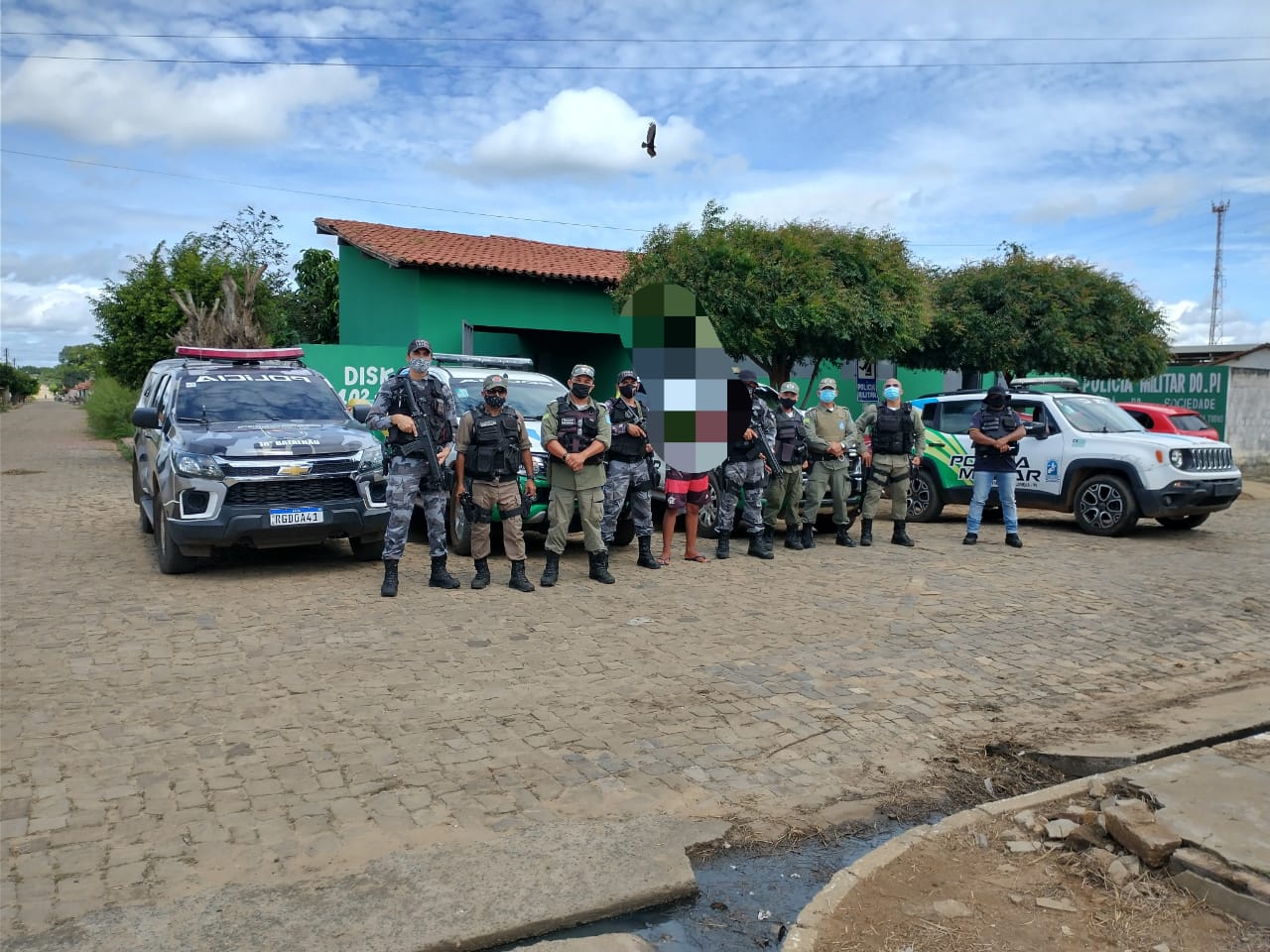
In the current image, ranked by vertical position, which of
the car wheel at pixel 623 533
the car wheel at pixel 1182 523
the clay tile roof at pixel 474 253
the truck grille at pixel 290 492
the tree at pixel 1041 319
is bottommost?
the car wheel at pixel 1182 523

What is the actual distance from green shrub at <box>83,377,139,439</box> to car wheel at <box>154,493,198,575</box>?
21.8 meters

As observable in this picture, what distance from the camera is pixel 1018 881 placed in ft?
11.5

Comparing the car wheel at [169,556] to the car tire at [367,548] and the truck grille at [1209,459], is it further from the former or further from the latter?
the truck grille at [1209,459]

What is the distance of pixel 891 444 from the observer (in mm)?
10367

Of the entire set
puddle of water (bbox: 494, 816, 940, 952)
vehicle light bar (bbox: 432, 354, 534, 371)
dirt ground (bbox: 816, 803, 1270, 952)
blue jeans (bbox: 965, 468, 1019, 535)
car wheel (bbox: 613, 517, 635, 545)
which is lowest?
puddle of water (bbox: 494, 816, 940, 952)

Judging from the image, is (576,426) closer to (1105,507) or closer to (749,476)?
(749,476)

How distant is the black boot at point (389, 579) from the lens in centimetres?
761

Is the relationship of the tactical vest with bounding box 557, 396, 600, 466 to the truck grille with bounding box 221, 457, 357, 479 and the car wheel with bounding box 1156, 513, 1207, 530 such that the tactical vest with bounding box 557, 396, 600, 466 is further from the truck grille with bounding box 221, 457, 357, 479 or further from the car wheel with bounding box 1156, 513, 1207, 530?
the car wheel with bounding box 1156, 513, 1207, 530

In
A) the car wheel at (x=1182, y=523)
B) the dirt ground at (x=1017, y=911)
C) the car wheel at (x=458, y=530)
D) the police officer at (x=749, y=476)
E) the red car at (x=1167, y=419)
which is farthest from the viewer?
the red car at (x=1167, y=419)

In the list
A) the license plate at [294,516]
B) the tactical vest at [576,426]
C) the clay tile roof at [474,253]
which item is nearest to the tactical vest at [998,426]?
the tactical vest at [576,426]

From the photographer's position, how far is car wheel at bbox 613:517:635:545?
999 centimetres

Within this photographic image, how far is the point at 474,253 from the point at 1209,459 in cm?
1412

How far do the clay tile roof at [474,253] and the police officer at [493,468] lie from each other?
37.9 ft

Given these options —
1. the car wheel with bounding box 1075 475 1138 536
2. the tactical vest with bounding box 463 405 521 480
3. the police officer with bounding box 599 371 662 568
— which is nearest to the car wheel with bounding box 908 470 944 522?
the car wheel with bounding box 1075 475 1138 536
